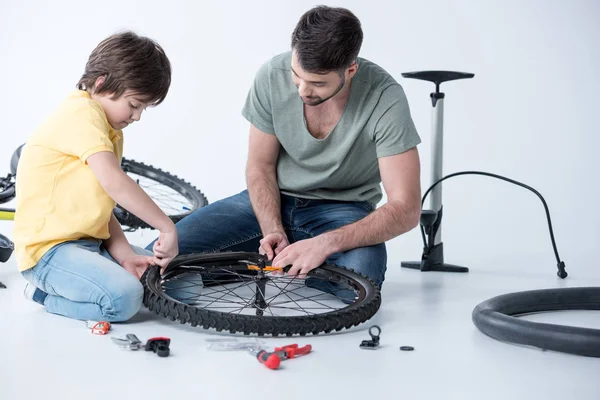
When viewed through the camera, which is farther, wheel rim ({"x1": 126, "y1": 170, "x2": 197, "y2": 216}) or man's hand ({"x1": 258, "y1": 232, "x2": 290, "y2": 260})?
wheel rim ({"x1": 126, "y1": 170, "x2": 197, "y2": 216})

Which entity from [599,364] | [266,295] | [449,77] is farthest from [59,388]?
[449,77]

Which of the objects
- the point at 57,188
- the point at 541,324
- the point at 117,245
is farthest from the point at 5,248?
the point at 541,324

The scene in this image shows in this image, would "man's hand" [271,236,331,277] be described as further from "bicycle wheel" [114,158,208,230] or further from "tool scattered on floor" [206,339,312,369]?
"bicycle wheel" [114,158,208,230]

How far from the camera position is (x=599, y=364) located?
2.42m

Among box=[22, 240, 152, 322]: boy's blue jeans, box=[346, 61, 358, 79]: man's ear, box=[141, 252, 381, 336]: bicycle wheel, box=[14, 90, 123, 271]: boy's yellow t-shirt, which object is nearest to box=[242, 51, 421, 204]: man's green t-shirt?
box=[346, 61, 358, 79]: man's ear

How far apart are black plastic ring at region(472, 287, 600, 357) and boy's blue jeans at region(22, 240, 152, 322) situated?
109 centimetres

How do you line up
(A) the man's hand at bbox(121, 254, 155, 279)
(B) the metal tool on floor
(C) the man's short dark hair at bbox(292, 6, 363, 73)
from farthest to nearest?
1. (A) the man's hand at bbox(121, 254, 155, 279)
2. (C) the man's short dark hair at bbox(292, 6, 363, 73)
3. (B) the metal tool on floor

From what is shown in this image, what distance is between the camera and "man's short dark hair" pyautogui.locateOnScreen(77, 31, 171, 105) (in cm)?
272

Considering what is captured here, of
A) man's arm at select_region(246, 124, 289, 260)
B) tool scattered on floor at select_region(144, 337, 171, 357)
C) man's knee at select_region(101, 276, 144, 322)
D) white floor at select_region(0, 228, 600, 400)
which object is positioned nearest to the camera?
white floor at select_region(0, 228, 600, 400)

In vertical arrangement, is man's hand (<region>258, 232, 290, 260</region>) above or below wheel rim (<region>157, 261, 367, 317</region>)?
above

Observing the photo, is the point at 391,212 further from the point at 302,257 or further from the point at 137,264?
the point at 137,264

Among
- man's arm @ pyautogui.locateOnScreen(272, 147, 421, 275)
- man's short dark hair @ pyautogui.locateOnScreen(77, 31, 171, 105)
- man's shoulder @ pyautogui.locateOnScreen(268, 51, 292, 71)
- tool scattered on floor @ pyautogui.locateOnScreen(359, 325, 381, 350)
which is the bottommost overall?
tool scattered on floor @ pyautogui.locateOnScreen(359, 325, 381, 350)

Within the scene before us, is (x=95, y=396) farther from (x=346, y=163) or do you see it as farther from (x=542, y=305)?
(x=542, y=305)

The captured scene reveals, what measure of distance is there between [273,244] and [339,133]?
47 cm
